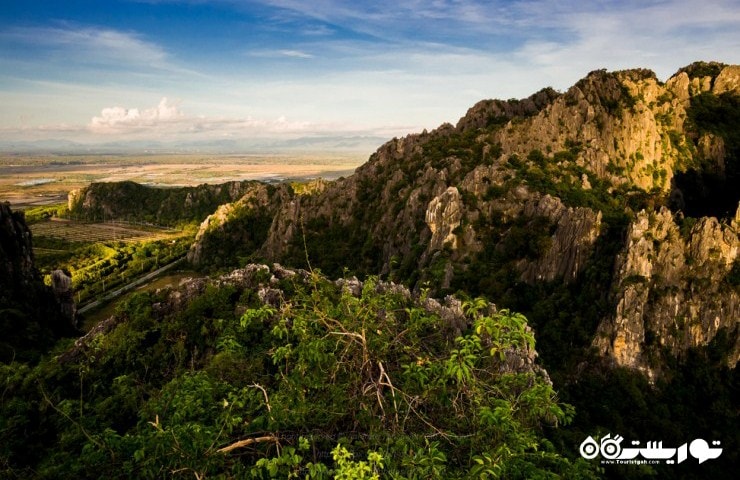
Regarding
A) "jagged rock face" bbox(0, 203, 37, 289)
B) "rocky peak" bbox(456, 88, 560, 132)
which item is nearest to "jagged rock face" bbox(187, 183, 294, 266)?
"jagged rock face" bbox(0, 203, 37, 289)

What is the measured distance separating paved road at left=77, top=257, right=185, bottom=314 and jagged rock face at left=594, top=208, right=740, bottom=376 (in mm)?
96930

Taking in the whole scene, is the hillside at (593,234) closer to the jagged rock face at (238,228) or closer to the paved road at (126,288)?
the paved road at (126,288)

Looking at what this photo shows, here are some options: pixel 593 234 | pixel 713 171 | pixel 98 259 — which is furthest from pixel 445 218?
pixel 98 259

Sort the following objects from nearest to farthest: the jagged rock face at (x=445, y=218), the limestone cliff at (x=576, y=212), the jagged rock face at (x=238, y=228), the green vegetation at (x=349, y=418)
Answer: the green vegetation at (x=349, y=418) < the limestone cliff at (x=576, y=212) < the jagged rock face at (x=445, y=218) < the jagged rock face at (x=238, y=228)

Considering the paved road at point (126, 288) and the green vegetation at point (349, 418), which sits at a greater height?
the green vegetation at point (349, 418)

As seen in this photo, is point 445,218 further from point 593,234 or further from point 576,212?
point 593,234

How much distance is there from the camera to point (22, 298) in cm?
5522

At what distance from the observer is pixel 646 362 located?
148ft

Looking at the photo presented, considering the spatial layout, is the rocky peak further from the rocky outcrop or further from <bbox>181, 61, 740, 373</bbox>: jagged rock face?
the rocky outcrop

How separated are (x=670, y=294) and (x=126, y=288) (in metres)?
113

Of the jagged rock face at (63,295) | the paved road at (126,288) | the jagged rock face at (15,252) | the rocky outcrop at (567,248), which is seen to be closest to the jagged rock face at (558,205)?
the rocky outcrop at (567,248)

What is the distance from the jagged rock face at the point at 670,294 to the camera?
4472 centimetres

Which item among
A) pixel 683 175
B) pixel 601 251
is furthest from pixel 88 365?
pixel 683 175

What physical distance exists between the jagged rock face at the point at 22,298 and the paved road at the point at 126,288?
30.2m
